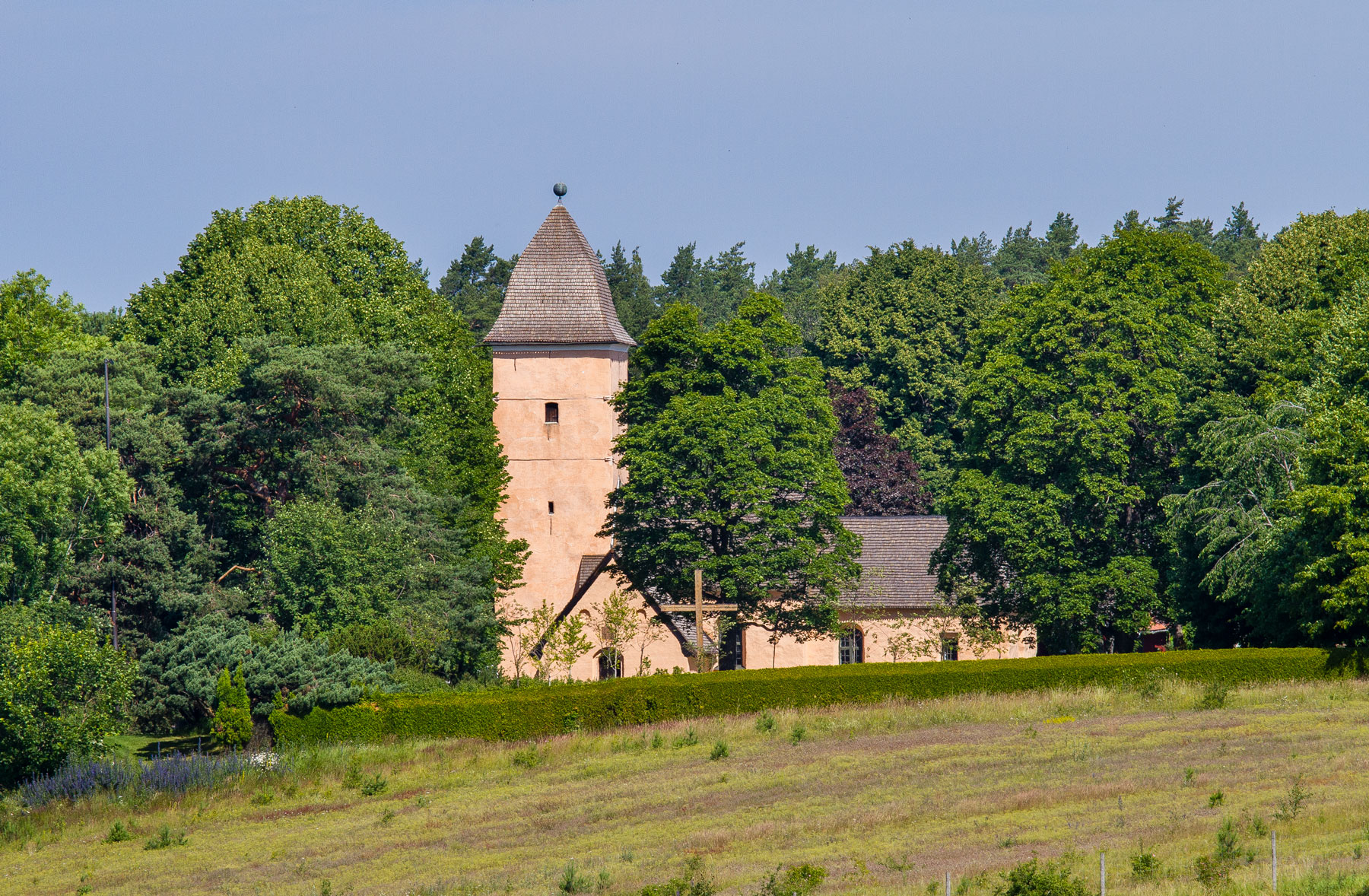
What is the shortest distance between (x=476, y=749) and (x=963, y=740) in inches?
484

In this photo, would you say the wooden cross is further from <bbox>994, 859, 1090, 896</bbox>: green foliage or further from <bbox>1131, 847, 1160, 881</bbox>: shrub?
<bbox>994, 859, 1090, 896</bbox>: green foliage

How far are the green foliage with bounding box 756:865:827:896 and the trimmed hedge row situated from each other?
19.2m

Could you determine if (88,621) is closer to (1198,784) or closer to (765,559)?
(765,559)

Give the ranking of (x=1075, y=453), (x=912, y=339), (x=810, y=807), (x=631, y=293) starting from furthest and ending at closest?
(x=631, y=293)
(x=912, y=339)
(x=1075, y=453)
(x=810, y=807)

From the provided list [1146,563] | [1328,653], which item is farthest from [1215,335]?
[1328,653]

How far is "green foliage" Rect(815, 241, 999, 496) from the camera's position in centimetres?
8106

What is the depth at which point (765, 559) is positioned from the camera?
164ft

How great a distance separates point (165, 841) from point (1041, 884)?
1978 centimetres

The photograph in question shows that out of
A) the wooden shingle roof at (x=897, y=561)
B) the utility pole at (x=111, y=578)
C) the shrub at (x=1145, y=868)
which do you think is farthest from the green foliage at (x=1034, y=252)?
the shrub at (x=1145, y=868)

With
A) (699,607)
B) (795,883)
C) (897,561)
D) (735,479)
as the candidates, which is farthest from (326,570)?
(795,883)

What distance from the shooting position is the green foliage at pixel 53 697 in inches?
1545

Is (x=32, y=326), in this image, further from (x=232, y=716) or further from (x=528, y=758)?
(x=528, y=758)

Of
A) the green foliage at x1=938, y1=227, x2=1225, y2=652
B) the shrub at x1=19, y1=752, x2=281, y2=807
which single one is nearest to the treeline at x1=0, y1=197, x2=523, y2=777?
the shrub at x1=19, y1=752, x2=281, y2=807

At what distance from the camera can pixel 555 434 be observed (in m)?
60.6
